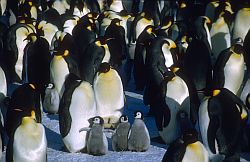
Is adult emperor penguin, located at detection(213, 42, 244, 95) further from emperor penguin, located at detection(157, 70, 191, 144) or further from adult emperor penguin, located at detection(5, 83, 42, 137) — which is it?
adult emperor penguin, located at detection(5, 83, 42, 137)

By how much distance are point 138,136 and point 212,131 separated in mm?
791

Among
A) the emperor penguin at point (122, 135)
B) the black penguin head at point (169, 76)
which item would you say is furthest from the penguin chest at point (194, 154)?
the black penguin head at point (169, 76)

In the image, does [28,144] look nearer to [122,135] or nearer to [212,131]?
[122,135]

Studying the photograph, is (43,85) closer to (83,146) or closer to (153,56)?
(153,56)

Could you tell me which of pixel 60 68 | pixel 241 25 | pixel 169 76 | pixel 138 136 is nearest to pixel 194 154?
pixel 138 136

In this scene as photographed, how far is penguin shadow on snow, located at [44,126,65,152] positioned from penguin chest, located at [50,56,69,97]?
827 millimetres

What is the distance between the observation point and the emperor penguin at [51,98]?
366 inches

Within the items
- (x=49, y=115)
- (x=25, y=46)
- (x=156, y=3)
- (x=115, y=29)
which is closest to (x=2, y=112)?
(x=49, y=115)

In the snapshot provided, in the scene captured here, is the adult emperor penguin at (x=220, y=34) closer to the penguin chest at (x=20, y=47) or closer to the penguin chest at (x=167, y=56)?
the penguin chest at (x=167, y=56)

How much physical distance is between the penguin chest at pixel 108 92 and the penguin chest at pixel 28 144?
5.58 ft

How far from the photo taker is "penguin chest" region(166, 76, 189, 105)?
8.19 m

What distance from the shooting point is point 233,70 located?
29.8 ft

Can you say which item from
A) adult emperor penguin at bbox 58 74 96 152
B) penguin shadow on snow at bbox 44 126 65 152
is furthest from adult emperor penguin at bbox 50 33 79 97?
adult emperor penguin at bbox 58 74 96 152

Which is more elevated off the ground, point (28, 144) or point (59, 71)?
point (59, 71)
